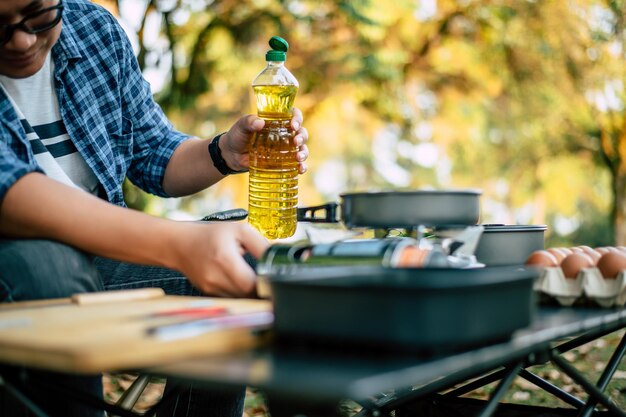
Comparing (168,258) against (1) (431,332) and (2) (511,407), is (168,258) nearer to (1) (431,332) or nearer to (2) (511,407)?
(1) (431,332)

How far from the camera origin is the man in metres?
1.15

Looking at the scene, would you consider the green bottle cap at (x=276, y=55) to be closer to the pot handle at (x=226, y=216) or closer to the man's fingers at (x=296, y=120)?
the man's fingers at (x=296, y=120)

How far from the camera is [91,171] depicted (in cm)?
186

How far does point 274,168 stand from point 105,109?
19.4 inches

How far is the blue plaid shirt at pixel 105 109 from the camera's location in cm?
182

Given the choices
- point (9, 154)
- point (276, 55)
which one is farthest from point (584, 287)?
point (9, 154)

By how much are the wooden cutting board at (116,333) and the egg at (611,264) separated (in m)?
0.55

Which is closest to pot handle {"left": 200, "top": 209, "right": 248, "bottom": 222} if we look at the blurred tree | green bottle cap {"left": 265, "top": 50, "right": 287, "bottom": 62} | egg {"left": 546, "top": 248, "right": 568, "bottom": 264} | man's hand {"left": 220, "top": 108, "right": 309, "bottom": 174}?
man's hand {"left": 220, "top": 108, "right": 309, "bottom": 174}

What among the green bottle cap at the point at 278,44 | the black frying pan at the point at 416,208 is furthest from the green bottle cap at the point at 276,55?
the black frying pan at the point at 416,208

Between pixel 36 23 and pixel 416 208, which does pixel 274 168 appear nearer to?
pixel 36 23

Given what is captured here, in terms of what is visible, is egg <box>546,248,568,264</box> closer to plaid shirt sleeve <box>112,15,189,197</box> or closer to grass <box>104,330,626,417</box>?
plaid shirt sleeve <box>112,15,189,197</box>

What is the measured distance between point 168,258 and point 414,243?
0.38 m

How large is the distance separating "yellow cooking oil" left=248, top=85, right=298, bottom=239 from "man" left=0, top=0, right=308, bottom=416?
2.8 inches

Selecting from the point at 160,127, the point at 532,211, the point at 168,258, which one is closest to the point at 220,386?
the point at 168,258
